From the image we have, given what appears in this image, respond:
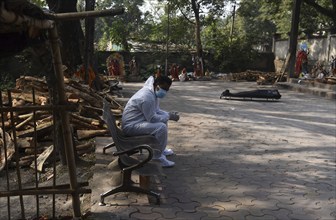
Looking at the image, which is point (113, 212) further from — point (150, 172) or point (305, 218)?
point (305, 218)

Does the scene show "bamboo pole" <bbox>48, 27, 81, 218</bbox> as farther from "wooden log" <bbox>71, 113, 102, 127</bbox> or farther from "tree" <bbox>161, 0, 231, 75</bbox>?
"tree" <bbox>161, 0, 231, 75</bbox>

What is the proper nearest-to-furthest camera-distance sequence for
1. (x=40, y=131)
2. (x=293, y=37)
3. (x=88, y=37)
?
1. (x=40, y=131)
2. (x=88, y=37)
3. (x=293, y=37)

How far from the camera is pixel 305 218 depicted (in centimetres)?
414

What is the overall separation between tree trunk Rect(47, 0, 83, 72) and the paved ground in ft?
15.4

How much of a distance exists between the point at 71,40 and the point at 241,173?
8.62 metres

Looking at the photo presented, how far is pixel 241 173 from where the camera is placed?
554 centimetres

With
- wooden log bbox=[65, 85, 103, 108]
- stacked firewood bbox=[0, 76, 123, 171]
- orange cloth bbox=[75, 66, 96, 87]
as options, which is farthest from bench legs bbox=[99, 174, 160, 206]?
orange cloth bbox=[75, 66, 96, 87]

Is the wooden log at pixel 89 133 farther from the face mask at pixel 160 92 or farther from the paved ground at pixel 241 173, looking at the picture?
the face mask at pixel 160 92

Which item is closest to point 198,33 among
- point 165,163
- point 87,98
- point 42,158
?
point 87,98

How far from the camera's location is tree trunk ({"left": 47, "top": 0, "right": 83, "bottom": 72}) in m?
11.9

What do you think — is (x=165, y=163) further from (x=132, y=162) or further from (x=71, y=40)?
(x=71, y=40)

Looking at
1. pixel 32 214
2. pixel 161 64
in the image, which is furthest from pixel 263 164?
pixel 161 64

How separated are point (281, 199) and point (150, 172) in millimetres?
1583

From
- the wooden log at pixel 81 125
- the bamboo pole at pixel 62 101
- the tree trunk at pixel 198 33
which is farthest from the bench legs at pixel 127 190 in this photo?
the tree trunk at pixel 198 33
